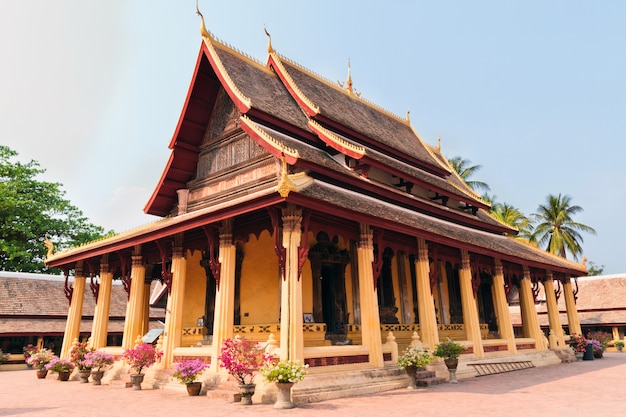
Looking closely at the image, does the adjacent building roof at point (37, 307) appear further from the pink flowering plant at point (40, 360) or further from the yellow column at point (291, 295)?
the yellow column at point (291, 295)

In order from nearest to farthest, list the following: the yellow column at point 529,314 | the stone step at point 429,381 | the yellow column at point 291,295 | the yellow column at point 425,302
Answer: the yellow column at point 291,295
the stone step at point 429,381
the yellow column at point 425,302
the yellow column at point 529,314

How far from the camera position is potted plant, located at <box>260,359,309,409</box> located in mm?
8555

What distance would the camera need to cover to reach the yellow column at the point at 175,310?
12586mm

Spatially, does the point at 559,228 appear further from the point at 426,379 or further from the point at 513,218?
the point at 426,379

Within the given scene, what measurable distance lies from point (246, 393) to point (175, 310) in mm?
4701

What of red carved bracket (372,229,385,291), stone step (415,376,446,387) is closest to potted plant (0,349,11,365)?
red carved bracket (372,229,385,291)

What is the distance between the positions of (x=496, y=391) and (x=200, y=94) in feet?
42.4

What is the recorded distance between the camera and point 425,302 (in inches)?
545

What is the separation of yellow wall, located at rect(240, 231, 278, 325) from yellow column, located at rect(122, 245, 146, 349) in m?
3.30

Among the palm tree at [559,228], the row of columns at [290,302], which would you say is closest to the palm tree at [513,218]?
the palm tree at [559,228]

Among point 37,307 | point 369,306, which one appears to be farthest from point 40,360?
point 369,306

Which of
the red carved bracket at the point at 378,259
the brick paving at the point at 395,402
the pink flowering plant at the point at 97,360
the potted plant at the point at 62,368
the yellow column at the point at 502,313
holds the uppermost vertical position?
the red carved bracket at the point at 378,259

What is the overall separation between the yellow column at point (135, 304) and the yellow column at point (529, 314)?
1472cm

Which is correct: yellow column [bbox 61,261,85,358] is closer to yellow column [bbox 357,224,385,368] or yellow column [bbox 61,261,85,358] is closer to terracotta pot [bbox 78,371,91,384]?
terracotta pot [bbox 78,371,91,384]
